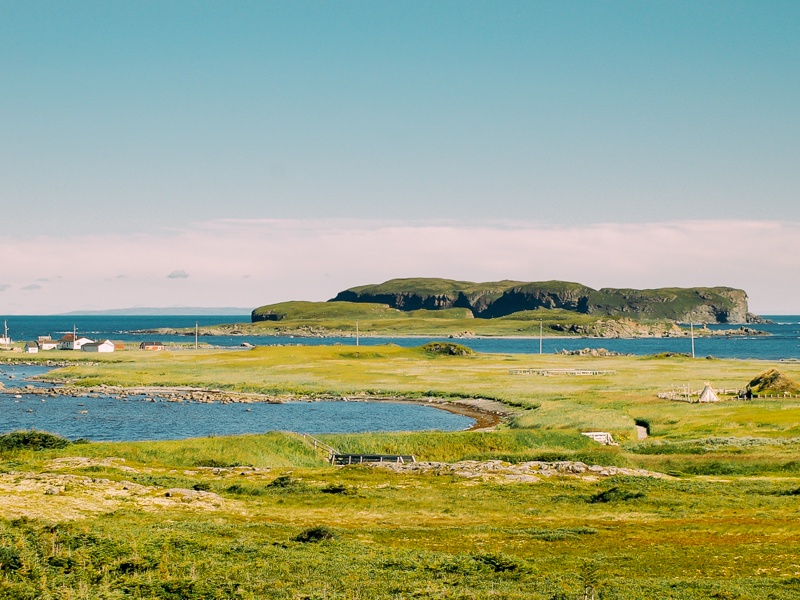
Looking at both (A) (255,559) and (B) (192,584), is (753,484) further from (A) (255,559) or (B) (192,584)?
(B) (192,584)

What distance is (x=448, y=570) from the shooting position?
2738cm

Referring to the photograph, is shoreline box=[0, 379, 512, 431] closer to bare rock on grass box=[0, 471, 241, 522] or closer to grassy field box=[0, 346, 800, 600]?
grassy field box=[0, 346, 800, 600]

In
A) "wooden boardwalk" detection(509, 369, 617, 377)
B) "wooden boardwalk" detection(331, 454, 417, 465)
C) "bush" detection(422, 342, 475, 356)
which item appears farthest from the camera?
"bush" detection(422, 342, 475, 356)

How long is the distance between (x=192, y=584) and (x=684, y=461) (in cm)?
4125

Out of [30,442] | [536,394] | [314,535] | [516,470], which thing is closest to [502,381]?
[536,394]

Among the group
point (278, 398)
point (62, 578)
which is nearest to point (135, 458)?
point (62, 578)

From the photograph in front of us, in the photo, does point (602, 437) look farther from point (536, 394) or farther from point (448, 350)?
point (448, 350)

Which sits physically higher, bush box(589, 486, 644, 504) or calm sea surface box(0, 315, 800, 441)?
bush box(589, 486, 644, 504)

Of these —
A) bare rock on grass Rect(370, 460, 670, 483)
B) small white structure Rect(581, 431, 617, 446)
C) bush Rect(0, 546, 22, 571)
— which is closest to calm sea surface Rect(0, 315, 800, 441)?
small white structure Rect(581, 431, 617, 446)

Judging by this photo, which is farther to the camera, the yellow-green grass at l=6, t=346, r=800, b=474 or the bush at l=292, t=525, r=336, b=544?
the yellow-green grass at l=6, t=346, r=800, b=474

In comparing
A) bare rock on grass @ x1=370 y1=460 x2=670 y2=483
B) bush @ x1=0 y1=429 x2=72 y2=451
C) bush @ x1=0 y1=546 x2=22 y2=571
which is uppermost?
bush @ x1=0 y1=546 x2=22 y2=571

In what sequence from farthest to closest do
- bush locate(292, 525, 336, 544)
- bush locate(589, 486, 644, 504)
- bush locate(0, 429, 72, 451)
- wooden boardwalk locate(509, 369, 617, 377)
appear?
wooden boardwalk locate(509, 369, 617, 377)
bush locate(0, 429, 72, 451)
bush locate(589, 486, 644, 504)
bush locate(292, 525, 336, 544)

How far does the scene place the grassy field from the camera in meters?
25.5

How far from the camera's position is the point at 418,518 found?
3778 cm
